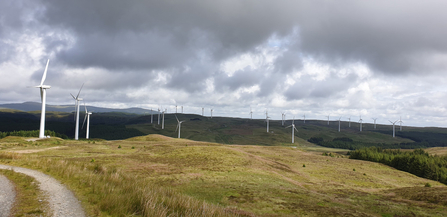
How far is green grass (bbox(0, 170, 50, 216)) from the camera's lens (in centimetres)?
1194

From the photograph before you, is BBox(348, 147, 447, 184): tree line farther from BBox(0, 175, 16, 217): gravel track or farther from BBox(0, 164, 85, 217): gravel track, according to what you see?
BBox(0, 175, 16, 217): gravel track

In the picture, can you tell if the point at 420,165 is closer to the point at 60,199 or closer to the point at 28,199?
the point at 60,199

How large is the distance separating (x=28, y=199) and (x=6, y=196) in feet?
5.46

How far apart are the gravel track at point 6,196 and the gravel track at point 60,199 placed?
161cm

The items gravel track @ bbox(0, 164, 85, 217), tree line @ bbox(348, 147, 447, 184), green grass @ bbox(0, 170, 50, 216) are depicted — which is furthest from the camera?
tree line @ bbox(348, 147, 447, 184)

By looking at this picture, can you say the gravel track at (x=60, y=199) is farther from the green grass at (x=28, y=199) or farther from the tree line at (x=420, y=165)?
the tree line at (x=420, y=165)

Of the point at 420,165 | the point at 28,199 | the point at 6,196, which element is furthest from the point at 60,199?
the point at 420,165

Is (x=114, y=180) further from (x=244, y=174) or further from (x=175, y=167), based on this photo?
(x=244, y=174)

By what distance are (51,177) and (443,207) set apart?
31.3 meters

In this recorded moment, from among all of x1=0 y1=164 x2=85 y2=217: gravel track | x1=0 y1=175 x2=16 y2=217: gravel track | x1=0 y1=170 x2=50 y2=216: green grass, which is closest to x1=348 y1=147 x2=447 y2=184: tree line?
x1=0 y1=164 x2=85 y2=217: gravel track

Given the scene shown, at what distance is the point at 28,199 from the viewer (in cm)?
1385

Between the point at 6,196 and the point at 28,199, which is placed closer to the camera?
the point at 28,199

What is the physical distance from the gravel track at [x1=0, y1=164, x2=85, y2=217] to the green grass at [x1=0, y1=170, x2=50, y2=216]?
346mm

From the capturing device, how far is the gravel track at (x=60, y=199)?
1238 centimetres
